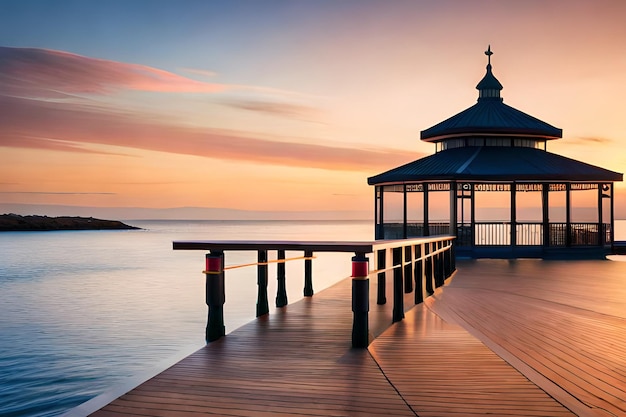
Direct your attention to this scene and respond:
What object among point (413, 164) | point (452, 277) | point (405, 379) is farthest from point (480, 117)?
point (405, 379)

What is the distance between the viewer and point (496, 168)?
19.3 metres

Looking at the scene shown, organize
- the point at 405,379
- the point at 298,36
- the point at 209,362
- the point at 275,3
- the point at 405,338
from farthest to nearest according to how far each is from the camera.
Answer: the point at 298,36 < the point at 275,3 < the point at 405,338 < the point at 209,362 < the point at 405,379

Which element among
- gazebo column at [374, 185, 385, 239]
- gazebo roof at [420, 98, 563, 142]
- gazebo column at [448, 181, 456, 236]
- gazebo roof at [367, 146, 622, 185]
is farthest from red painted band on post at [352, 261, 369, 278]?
gazebo roof at [420, 98, 563, 142]

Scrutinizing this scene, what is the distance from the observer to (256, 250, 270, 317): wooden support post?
850 centimetres

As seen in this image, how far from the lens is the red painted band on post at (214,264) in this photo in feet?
21.1

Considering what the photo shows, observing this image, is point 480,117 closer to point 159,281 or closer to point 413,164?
point 413,164

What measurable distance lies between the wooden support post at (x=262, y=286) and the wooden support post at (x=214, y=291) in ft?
5.85

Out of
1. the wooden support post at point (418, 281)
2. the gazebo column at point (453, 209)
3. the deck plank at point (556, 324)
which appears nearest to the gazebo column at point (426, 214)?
the gazebo column at point (453, 209)

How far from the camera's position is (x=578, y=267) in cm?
1633

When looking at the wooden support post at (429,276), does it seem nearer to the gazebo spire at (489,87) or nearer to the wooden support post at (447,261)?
the wooden support post at (447,261)

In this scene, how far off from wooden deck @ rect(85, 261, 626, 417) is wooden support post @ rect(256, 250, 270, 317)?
1.42 ft

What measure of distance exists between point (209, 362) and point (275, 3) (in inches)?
620

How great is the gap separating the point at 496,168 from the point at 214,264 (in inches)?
588

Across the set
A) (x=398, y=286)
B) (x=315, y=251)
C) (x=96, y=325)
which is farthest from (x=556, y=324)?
(x=96, y=325)
